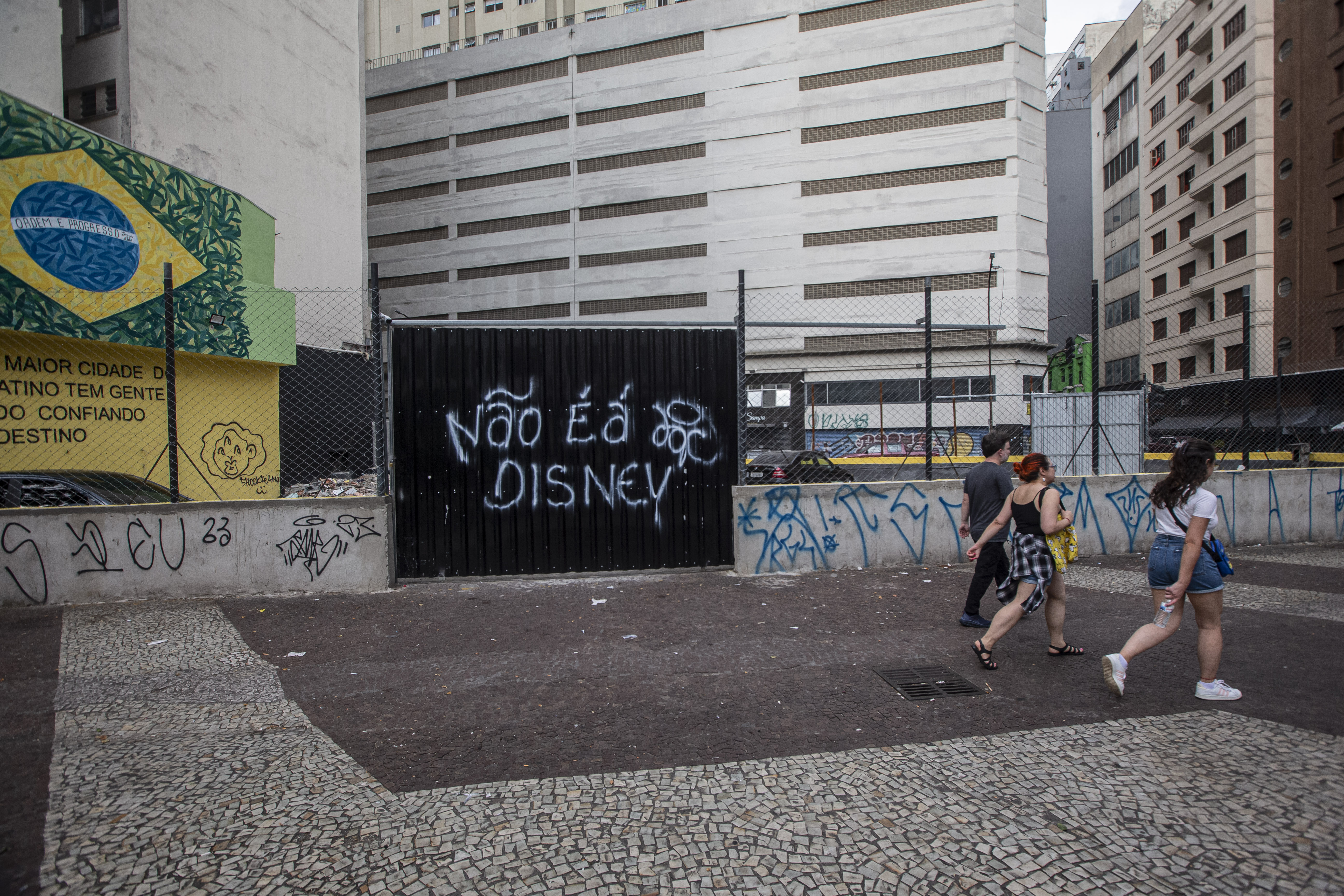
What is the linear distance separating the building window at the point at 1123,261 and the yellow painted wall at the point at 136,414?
51438mm

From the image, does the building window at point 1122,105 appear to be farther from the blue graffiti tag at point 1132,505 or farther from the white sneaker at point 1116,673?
the white sneaker at point 1116,673

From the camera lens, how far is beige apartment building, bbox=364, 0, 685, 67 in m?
43.7

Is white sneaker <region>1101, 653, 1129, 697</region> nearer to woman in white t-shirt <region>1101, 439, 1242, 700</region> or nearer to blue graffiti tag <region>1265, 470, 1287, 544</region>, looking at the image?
woman in white t-shirt <region>1101, 439, 1242, 700</region>

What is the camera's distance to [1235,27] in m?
35.1

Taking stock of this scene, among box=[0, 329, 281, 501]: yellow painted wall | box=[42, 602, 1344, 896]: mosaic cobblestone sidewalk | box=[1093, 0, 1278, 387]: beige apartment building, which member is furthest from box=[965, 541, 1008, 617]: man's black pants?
box=[1093, 0, 1278, 387]: beige apartment building

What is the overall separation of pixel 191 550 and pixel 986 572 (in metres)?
7.07

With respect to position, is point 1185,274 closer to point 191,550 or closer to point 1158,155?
point 1158,155

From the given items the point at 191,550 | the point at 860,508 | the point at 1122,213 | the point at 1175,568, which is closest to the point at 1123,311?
the point at 1122,213

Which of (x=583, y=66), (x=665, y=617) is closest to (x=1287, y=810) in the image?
(x=665, y=617)

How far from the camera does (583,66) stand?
38.1 m

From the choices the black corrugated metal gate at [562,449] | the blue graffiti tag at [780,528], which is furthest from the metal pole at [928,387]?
the black corrugated metal gate at [562,449]

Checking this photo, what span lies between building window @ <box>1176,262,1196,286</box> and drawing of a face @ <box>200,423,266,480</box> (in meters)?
47.4

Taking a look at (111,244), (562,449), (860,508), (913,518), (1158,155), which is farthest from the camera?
(1158,155)

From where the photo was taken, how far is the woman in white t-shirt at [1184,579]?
375cm
